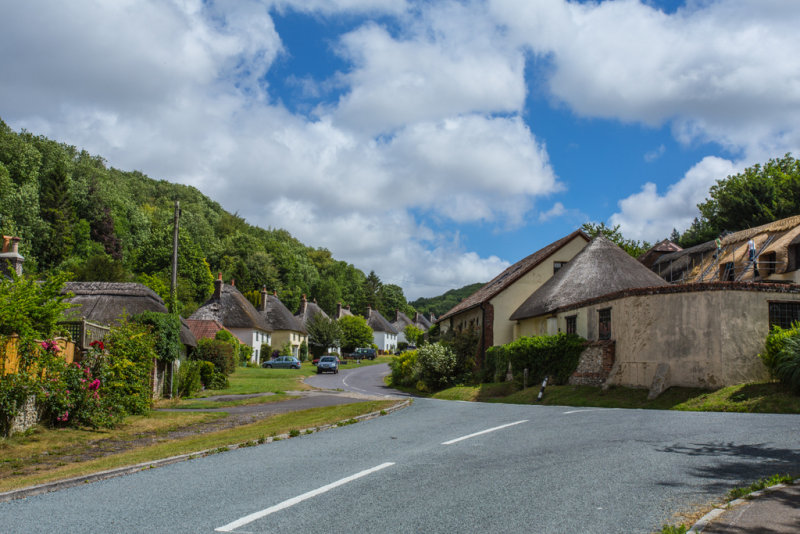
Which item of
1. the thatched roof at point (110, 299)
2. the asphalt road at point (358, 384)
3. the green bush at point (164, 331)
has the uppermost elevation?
the thatched roof at point (110, 299)

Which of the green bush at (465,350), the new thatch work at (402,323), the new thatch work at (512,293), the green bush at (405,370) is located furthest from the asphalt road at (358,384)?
the new thatch work at (402,323)

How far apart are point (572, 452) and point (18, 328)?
40.2 ft

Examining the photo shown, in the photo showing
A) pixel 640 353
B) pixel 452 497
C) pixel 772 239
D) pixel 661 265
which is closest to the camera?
pixel 452 497

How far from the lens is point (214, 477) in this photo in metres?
8.55

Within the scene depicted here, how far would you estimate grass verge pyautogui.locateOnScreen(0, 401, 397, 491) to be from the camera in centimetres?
991

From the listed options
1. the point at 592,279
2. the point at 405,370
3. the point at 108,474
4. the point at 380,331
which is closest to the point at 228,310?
the point at 405,370

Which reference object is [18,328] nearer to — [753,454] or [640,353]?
[753,454]

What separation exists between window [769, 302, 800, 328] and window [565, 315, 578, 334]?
8.70 meters

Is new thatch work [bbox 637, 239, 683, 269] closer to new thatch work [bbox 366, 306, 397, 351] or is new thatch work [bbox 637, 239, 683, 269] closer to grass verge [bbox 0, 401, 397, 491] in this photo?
grass verge [bbox 0, 401, 397, 491]

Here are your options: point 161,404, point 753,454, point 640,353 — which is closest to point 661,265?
point 640,353

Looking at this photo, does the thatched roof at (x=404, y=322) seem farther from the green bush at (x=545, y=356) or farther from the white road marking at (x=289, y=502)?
the white road marking at (x=289, y=502)

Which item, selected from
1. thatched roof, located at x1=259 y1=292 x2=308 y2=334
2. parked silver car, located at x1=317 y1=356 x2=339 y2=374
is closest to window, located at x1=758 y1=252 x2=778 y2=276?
parked silver car, located at x1=317 y1=356 x2=339 y2=374

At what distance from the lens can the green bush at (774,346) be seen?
19.1 m

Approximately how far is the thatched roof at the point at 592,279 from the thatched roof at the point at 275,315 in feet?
149
